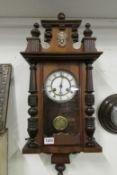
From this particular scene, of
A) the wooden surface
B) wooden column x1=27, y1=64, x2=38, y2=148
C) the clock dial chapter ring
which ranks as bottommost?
the wooden surface

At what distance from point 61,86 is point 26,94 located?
0.23 meters

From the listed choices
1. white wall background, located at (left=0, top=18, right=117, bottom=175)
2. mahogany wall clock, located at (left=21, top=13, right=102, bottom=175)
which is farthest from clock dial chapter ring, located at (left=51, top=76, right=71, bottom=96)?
white wall background, located at (left=0, top=18, right=117, bottom=175)

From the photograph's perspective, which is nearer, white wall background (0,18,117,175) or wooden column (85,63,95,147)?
wooden column (85,63,95,147)

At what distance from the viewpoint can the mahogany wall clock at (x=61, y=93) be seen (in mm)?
916

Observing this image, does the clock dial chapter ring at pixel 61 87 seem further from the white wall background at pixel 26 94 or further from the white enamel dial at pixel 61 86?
the white wall background at pixel 26 94

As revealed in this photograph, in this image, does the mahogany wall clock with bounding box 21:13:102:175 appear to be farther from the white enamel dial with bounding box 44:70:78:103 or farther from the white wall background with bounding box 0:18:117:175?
the white wall background with bounding box 0:18:117:175

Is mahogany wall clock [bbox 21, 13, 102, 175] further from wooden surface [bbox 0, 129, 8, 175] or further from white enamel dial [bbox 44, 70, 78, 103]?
wooden surface [bbox 0, 129, 8, 175]

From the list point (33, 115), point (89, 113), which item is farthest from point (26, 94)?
point (89, 113)

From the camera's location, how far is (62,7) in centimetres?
104

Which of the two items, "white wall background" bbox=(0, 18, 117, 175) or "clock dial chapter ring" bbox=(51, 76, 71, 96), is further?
"white wall background" bbox=(0, 18, 117, 175)

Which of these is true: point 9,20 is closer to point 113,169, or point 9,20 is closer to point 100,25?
point 100,25

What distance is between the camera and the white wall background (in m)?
1.09

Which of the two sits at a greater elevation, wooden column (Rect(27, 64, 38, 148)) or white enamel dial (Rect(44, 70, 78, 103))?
white enamel dial (Rect(44, 70, 78, 103))

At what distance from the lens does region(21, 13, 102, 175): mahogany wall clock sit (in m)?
0.92
